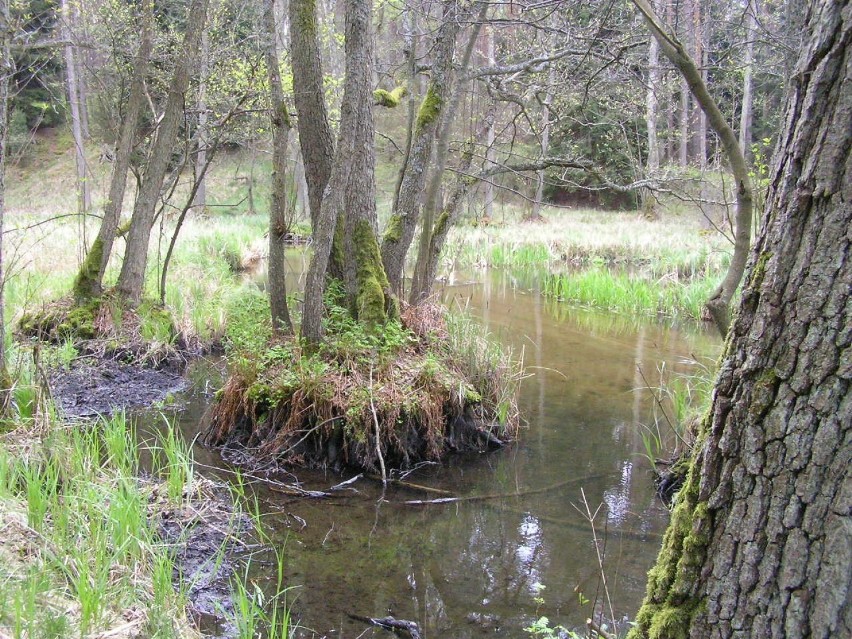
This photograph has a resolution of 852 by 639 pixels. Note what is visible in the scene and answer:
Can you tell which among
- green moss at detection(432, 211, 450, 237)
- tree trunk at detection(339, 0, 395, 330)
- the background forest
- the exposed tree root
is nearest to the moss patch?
the background forest

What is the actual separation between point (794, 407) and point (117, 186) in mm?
7915

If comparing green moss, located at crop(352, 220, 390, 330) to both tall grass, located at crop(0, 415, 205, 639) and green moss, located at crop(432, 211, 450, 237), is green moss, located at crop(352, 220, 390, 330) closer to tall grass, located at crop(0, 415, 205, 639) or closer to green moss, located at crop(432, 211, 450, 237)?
green moss, located at crop(432, 211, 450, 237)

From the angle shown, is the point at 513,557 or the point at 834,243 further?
the point at 513,557

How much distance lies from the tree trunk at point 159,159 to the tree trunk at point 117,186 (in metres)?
0.23

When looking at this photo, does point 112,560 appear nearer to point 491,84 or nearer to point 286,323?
point 286,323

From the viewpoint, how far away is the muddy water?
3.65 meters

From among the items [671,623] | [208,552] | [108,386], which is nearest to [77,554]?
[208,552]

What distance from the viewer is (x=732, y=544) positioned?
5.53 feet

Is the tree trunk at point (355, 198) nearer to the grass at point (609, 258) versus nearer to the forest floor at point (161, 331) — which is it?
the forest floor at point (161, 331)

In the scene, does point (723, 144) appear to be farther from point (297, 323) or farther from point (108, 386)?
point (108, 386)

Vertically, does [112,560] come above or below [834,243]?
below

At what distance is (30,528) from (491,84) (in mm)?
6871

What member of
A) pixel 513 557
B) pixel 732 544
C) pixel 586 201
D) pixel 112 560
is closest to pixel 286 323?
pixel 513 557

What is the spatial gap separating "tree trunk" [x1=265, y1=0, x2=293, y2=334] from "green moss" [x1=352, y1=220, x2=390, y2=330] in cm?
71
